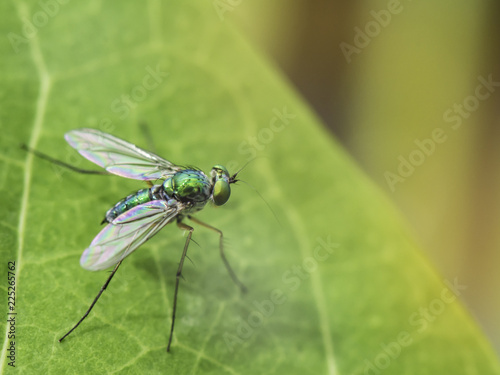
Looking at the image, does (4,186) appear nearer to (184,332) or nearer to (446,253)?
(184,332)

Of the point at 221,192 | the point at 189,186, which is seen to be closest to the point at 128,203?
the point at 189,186

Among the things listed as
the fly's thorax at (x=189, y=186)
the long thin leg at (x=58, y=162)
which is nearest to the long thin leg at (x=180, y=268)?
the fly's thorax at (x=189, y=186)

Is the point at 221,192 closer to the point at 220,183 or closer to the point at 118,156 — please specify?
the point at 220,183

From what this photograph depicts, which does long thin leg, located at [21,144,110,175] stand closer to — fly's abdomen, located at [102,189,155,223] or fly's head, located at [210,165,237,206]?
A: fly's abdomen, located at [102,189,155,223]

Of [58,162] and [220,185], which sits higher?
[58,162]

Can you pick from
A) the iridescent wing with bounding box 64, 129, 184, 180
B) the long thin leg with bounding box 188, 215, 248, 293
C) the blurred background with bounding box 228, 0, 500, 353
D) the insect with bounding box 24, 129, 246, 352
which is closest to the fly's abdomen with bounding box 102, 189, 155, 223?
the insect with bounding box 24, 129, 246, 352
